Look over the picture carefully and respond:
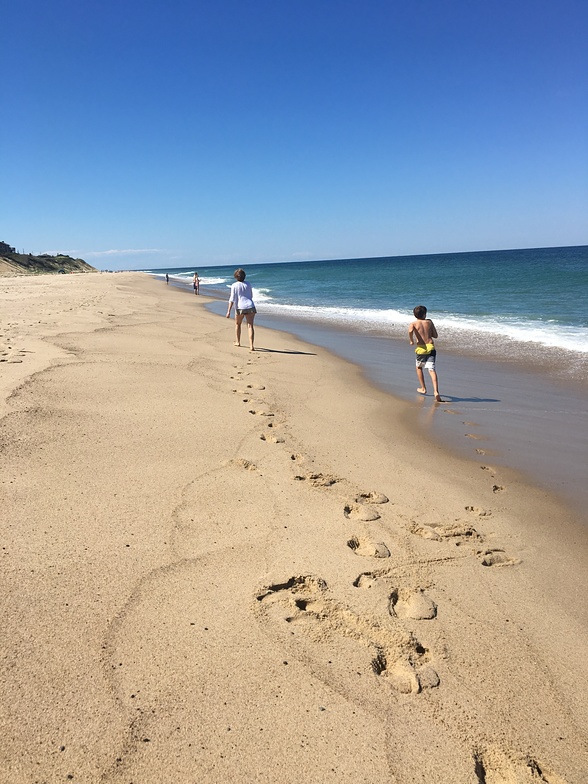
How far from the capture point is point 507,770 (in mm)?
1854

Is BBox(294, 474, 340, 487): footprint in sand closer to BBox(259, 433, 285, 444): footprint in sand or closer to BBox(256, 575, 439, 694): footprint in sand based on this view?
A: BBox(259, 433, 285, 444): footprint in sand

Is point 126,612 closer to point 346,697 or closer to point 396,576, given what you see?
point 346,697

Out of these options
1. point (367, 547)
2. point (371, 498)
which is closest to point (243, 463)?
point (371, 498)

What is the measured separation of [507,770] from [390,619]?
0.83 m

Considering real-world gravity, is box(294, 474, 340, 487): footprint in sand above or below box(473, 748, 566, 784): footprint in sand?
above

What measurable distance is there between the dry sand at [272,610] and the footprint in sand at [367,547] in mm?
27

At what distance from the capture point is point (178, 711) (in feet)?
6.33

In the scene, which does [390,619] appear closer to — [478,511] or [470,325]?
[478,511]

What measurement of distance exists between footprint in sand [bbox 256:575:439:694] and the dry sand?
0.04ft

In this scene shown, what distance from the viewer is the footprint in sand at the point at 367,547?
10.4ft

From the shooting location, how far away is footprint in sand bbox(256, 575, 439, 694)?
2258 millimetres

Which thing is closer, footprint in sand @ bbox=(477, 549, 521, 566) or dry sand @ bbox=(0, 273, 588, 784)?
dry sand @ bbox=(0, 273, 588, 784)

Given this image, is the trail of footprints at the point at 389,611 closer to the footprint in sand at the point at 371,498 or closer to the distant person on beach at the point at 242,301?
the footprint in sand at the point at 371,498

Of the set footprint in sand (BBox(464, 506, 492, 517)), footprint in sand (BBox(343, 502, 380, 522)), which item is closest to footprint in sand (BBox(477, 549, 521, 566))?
footprint in sand (BBox(464, 506, 492, 517))
